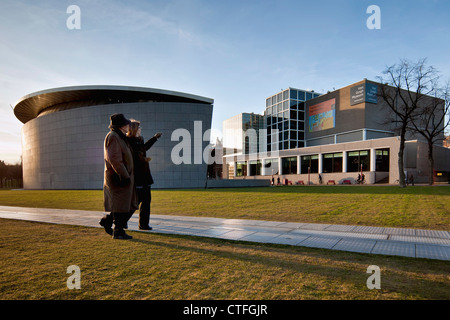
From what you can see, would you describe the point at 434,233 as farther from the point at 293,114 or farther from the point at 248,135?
the point at 248,135

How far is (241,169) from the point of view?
62.4 meters

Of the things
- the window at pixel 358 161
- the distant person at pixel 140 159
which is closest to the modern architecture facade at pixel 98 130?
the window at pixel 358 161

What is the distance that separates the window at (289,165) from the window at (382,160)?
48.5 ft

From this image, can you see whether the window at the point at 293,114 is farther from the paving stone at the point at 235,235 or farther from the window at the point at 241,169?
the paving stone at the point at 235,235

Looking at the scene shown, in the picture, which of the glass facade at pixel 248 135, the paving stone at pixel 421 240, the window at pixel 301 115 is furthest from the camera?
the glass facade at pixel 248 135

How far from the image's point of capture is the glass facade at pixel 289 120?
63562 mm

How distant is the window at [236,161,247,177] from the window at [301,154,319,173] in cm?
1607

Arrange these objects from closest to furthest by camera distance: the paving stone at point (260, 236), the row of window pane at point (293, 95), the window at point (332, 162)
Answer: the paving stone at point (260, 236) < the window at point (332, 162) < the row of window pane at point (293, 95)

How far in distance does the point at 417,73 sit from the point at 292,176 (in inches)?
1064

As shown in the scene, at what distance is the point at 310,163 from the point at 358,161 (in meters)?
8.76

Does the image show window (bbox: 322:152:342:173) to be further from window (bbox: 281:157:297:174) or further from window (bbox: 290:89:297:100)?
window (bbox: 290:89:297:100)

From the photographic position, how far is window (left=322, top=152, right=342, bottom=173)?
42.4 metres

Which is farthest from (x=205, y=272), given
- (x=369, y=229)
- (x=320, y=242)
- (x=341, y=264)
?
(x=369, y=229)
